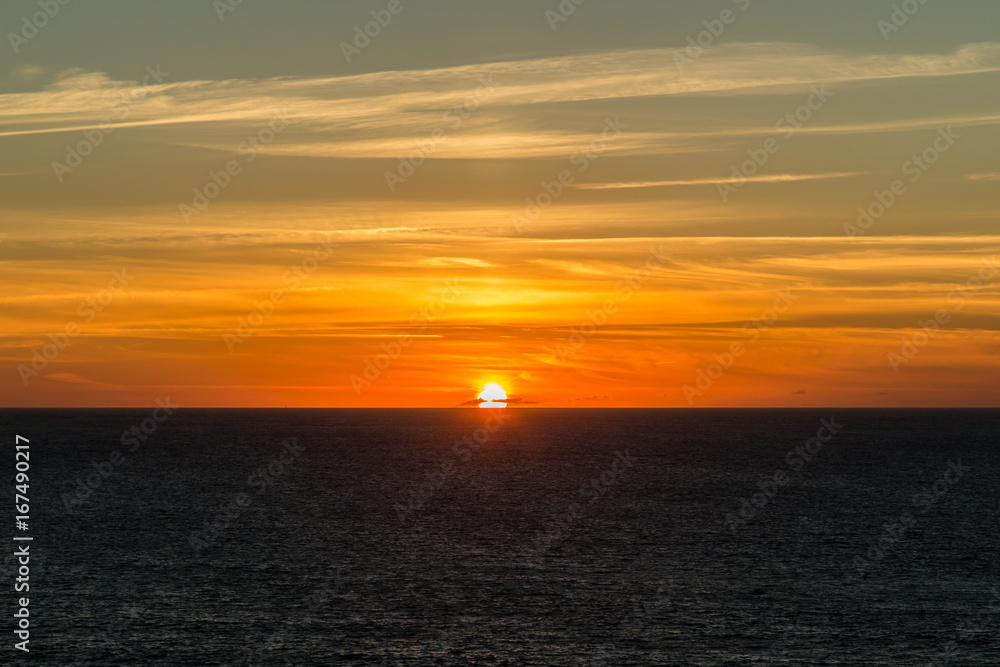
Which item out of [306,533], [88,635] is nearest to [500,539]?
[306,533]

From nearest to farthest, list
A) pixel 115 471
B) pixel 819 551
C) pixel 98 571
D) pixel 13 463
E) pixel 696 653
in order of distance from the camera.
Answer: pixel 696 653 → pixel 98 571 → pixel 819 551 → pixel 115 471 → pixel 13 463

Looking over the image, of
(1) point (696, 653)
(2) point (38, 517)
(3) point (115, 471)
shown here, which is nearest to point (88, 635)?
(1) point (696, 653)

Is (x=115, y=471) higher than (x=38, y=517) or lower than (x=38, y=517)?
higher

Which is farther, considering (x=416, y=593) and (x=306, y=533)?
(x=306, y=533)

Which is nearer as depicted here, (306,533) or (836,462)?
(306,533)

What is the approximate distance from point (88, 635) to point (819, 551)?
56566 mm

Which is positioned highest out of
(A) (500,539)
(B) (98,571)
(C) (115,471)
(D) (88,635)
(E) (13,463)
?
(E) (13,463)

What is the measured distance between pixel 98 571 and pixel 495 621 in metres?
31.1

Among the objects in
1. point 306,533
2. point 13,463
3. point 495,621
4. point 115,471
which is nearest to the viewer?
point 495,621

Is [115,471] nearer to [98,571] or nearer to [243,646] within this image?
[98,571]

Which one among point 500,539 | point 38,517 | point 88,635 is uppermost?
point 38,517

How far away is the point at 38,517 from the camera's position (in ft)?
319

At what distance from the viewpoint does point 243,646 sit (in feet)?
171

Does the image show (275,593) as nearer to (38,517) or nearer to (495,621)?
(495,621)
